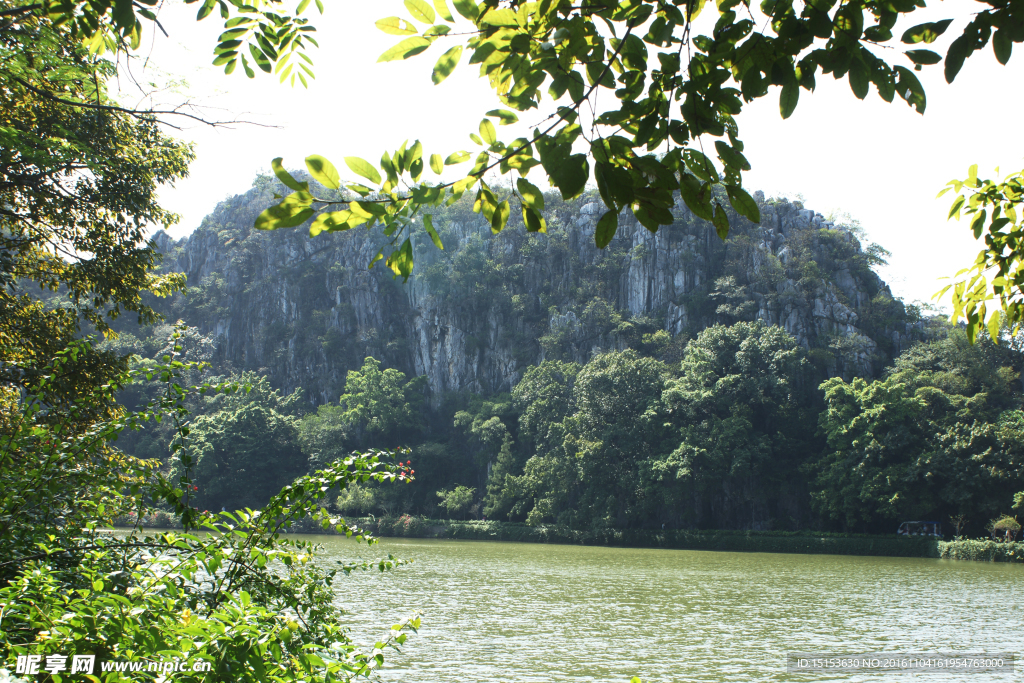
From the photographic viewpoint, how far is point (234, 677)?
5.78 feet

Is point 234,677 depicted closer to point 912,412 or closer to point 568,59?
point 568,59

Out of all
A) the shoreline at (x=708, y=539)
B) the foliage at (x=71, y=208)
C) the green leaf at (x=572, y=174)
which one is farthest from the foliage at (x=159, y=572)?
the shoreline at (x=708, y=539)

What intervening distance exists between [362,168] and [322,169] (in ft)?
0.29

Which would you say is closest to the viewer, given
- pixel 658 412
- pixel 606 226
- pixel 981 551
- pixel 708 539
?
pixel 606 226

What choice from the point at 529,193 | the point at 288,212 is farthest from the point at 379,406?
the point at 288,212

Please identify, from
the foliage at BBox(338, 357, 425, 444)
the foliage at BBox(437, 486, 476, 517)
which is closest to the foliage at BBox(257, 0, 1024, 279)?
the foliage at BBox(437, 486, 476, 517)

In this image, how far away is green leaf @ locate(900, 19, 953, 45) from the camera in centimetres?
138

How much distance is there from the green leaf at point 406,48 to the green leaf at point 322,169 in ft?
1.07

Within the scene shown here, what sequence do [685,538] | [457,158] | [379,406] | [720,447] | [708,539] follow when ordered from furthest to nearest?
[379,406] < [720,447] < [685,538] < [708,539] < [457,158]

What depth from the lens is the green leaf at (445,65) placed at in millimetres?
1480

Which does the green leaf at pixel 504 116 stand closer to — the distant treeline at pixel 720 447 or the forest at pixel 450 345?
the forest at pixel 450 345

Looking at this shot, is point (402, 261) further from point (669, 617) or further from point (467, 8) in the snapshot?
point (669, 617)

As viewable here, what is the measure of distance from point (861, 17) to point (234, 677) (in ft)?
6.84

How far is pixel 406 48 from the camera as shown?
4.62 feet
